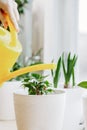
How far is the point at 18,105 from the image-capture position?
793mm

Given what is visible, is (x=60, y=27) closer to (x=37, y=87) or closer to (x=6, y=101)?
(x=6, y=101)

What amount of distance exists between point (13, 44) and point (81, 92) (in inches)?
11.1

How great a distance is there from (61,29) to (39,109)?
127cm

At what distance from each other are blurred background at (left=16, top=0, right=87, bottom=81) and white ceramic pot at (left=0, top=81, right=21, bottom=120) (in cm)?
74

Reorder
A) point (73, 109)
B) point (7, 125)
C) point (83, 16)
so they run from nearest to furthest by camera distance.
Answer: point (73, 109), point (7, 125), point (83, 16)

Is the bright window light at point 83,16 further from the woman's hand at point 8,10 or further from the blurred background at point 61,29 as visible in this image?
the woman's hand at point 8,10

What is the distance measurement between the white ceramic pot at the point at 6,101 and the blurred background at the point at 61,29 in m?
0.74

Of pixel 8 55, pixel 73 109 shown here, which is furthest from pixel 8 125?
pixel 8 55

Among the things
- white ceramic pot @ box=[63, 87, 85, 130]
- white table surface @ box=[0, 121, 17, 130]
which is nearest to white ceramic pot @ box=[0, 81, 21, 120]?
white table surface @ box=[0, 121, 17, 130]

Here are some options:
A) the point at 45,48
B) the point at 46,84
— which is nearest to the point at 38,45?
the point at 45,48

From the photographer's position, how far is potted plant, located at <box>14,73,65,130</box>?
0.77m

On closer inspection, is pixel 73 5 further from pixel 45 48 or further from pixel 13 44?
pixel 13 44

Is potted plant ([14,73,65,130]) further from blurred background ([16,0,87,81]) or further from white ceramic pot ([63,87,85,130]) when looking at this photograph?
blurred background ([16,0,87,81])

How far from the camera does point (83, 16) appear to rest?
1.84 metres
